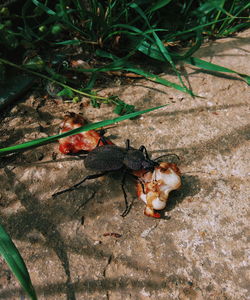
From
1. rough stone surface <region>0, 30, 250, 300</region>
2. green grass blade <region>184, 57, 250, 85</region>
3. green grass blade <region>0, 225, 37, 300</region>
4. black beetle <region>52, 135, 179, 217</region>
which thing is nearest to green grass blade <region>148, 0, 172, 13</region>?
green grass blade <region>184, 57, 250, 85</region>

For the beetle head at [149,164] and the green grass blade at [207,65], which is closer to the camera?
the beetle head at [149,164]

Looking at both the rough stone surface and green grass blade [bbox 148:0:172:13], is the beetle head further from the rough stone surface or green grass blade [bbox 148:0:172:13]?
green grass blade [bbox 148:0:172:13]

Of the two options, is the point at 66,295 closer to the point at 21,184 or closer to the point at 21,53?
the point at 21,184

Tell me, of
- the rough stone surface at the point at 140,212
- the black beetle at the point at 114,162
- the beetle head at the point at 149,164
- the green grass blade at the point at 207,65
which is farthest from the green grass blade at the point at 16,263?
the green grass blade at the point at 207,65

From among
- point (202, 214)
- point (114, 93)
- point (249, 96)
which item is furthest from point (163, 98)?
point (202, 214)

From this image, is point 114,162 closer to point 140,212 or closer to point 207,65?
point 140,212

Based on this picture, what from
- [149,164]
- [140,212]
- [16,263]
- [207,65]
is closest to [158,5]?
[207,65]

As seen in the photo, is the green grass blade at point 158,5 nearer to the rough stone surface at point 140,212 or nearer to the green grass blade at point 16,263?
the rough stone surface at point 140,212
